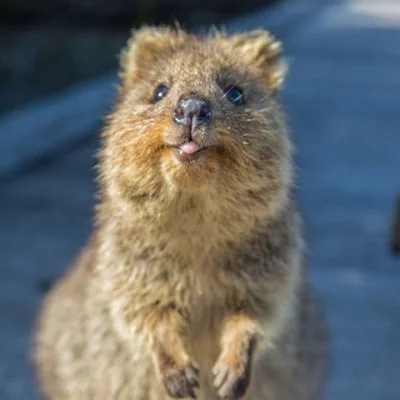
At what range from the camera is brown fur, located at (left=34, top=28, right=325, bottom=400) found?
129 inches

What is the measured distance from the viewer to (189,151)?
3098 millimetres

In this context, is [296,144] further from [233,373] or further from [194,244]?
[233,373]

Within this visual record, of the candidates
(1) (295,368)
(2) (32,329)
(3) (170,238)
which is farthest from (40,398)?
(3) (170,238)

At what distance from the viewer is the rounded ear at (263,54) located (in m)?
3.85

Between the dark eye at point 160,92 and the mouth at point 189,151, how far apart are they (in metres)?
0.39

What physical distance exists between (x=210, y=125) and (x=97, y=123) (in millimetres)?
5707

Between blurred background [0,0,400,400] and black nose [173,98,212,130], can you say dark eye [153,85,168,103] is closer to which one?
black nose [173,98,212,130]

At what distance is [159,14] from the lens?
1142 centimetres

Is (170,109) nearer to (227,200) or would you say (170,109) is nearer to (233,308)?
(227,200)

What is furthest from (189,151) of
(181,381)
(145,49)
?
(145,49)

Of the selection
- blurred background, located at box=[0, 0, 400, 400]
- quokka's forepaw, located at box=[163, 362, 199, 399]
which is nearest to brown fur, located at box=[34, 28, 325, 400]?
quokka's forepaw, located at box=[163, 362, 199, 399]

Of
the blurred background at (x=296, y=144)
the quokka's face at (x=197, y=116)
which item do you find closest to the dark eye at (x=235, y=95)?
the quokka's face at (x=197, y=116)

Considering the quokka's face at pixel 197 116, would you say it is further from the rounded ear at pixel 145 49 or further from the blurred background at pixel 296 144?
the blurred background at pixel 296 144

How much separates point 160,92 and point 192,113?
454mm
